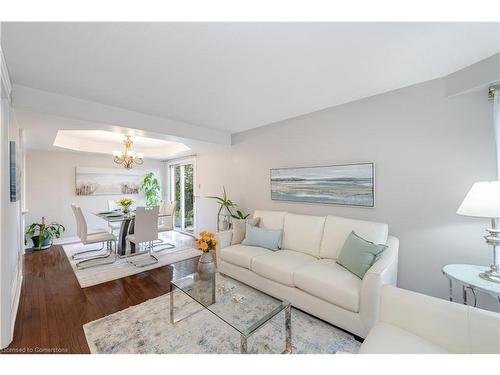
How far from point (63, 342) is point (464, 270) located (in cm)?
339

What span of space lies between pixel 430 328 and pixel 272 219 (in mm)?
2092

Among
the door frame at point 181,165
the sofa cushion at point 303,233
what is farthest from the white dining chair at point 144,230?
the sofa cushion at point 303,233

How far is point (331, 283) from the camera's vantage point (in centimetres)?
181

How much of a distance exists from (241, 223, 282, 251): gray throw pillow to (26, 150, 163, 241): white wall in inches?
177

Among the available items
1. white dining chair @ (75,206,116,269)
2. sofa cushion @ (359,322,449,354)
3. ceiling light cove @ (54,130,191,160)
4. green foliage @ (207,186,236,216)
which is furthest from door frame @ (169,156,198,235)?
sofa cushion @ (359,322,449,354)

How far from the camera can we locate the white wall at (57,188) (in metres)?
4.45

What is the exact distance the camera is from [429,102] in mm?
2080

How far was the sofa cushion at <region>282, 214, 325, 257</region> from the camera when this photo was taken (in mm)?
2588

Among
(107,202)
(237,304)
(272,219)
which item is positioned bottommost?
(237,304)

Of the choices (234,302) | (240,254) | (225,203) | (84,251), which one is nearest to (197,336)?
(234,302)

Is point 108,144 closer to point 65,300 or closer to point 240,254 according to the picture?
point 65,300

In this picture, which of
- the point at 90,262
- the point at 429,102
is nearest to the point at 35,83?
the point at 90,262

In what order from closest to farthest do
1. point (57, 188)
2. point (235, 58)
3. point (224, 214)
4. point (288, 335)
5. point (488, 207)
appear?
point (488, 207) → point (288, 335) → point (235, 58) → point (224, 214) → point (57, 188)
